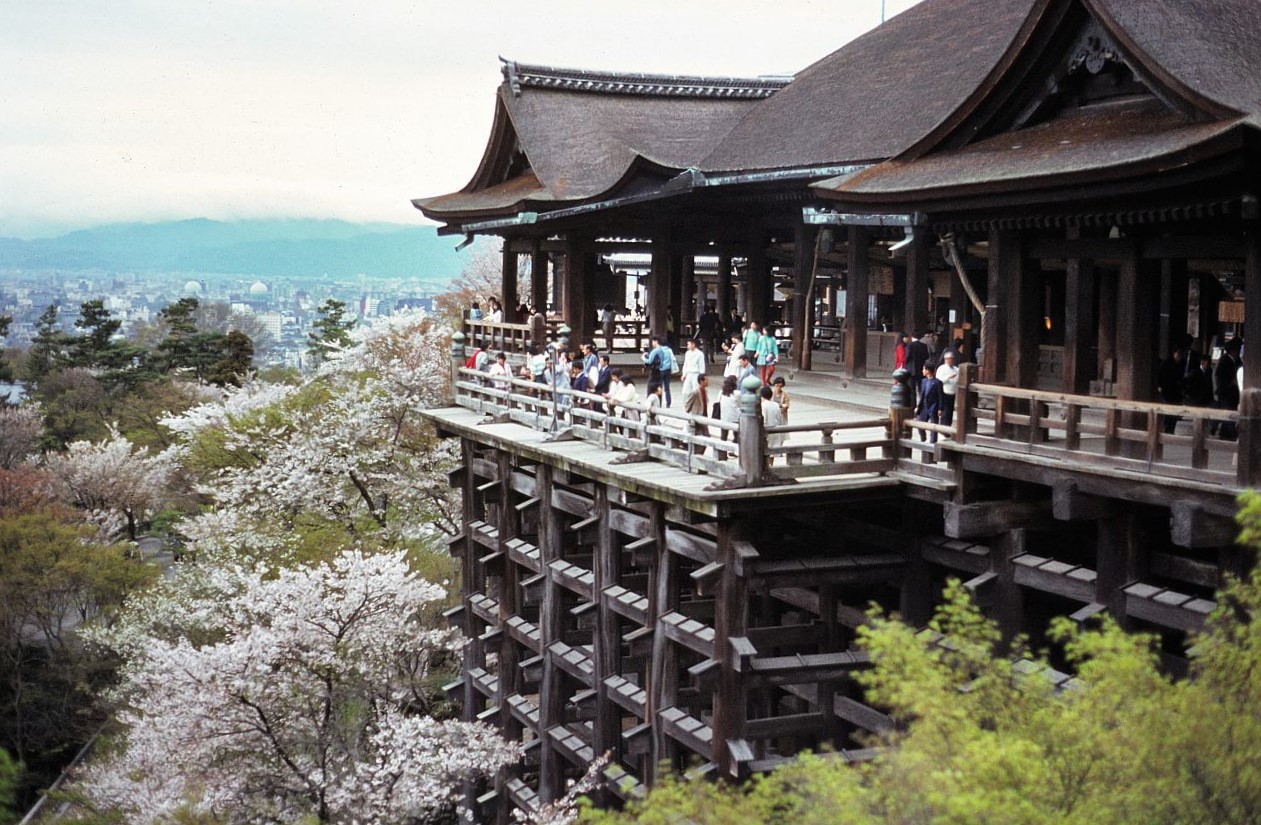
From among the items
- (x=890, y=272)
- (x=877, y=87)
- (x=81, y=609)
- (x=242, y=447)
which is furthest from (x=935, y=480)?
(x=81, y=609)

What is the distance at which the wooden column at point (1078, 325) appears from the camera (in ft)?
52.5

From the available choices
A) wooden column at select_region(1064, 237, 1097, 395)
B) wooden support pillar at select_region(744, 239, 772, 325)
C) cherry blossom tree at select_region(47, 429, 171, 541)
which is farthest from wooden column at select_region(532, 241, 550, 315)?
cherry blossom tree at select_region(47, 429, 171, 541)

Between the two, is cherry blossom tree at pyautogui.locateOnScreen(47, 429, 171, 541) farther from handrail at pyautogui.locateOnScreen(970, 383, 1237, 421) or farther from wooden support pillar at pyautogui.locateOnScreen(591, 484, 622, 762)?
handrail at pyautogui.locateOnScreen(970, 383, 1237, 421)

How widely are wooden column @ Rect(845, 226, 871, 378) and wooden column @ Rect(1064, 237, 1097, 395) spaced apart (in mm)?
8074

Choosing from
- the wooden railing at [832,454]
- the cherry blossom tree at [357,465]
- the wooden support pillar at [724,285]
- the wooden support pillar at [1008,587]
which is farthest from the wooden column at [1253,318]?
the cherry blossom tree at [357,465]

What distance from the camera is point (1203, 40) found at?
49.8 feet

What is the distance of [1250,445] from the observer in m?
13.1

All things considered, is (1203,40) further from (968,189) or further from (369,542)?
(369,542)

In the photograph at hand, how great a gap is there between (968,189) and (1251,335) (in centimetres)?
346

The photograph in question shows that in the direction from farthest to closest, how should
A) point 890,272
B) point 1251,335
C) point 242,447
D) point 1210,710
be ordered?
point 242,447
point 890,272
point 1251,335
point 1210,710

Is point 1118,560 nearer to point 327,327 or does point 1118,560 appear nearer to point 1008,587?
point 1008,587

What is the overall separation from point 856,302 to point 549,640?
770 centimetres

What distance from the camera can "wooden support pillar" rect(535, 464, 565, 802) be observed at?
22.0m

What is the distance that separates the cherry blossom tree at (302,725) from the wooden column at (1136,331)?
12.2 metres
